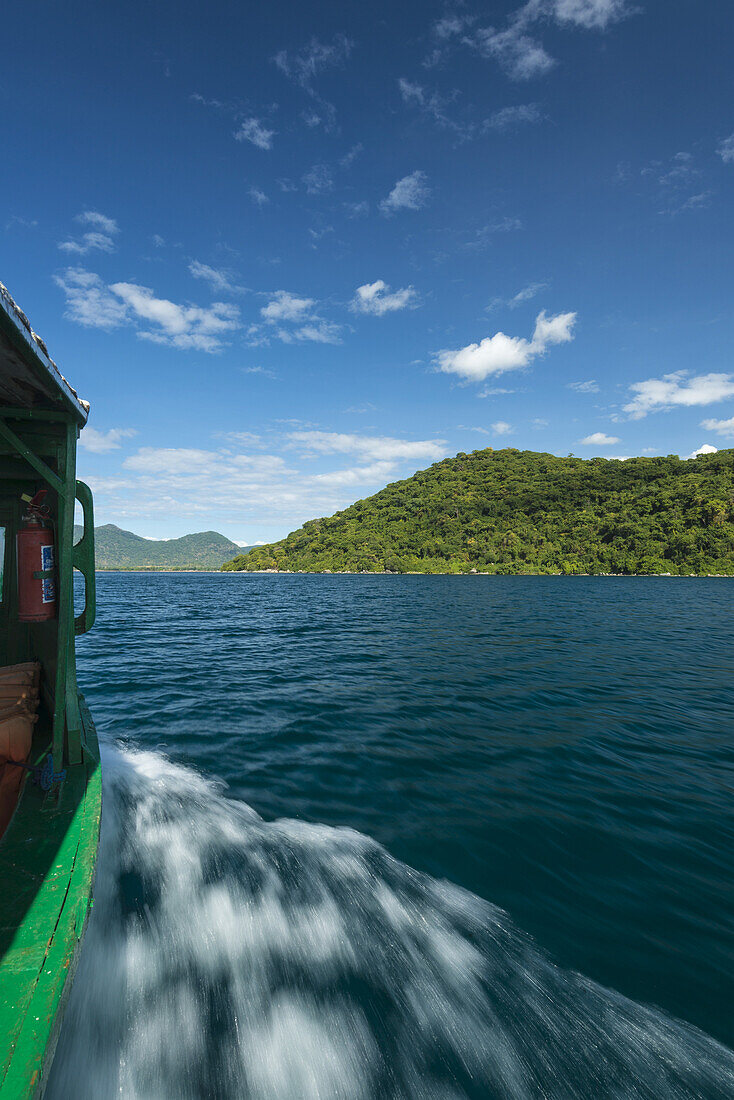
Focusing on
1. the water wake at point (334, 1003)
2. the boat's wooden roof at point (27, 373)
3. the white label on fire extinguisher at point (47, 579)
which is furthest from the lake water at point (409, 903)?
the boat's wooden roof at point (27, 373)

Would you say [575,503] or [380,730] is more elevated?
[575,503]

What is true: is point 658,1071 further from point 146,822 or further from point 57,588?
point 57,588

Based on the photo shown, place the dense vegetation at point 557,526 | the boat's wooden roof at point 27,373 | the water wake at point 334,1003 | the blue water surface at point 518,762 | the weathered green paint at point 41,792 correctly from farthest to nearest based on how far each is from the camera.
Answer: the dense vegetation at point 557,526 → the blue water surface at point 518,762 → the boat's wooden roof at point 27,373 → the water wake at point 334,1003 → the weathered green paint at point 41,792

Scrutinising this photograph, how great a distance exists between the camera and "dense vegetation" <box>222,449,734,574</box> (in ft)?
373

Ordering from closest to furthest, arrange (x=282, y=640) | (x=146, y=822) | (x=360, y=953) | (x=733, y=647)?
(x=360, y=953)
(x=146, y=822)
(x=733, y=647)
(x=282, y=640)

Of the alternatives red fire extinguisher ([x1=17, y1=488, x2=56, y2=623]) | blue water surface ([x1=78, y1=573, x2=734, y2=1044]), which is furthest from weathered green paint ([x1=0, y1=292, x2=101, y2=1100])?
blue water surface ([x1=78, y1=573, x2=734, y2=1044])

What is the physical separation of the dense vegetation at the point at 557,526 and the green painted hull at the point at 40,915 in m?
127

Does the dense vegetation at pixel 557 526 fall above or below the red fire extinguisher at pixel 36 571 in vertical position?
above

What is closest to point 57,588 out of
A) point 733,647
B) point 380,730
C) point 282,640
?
point 380,730

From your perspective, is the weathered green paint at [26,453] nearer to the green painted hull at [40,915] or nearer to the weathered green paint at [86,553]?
the weathered green paint at [86,553]

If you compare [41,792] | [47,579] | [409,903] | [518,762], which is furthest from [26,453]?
[518,762]

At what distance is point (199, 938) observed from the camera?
4152mm

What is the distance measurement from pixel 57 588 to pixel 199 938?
4100 millimetres

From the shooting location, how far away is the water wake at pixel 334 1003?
2.97 m
